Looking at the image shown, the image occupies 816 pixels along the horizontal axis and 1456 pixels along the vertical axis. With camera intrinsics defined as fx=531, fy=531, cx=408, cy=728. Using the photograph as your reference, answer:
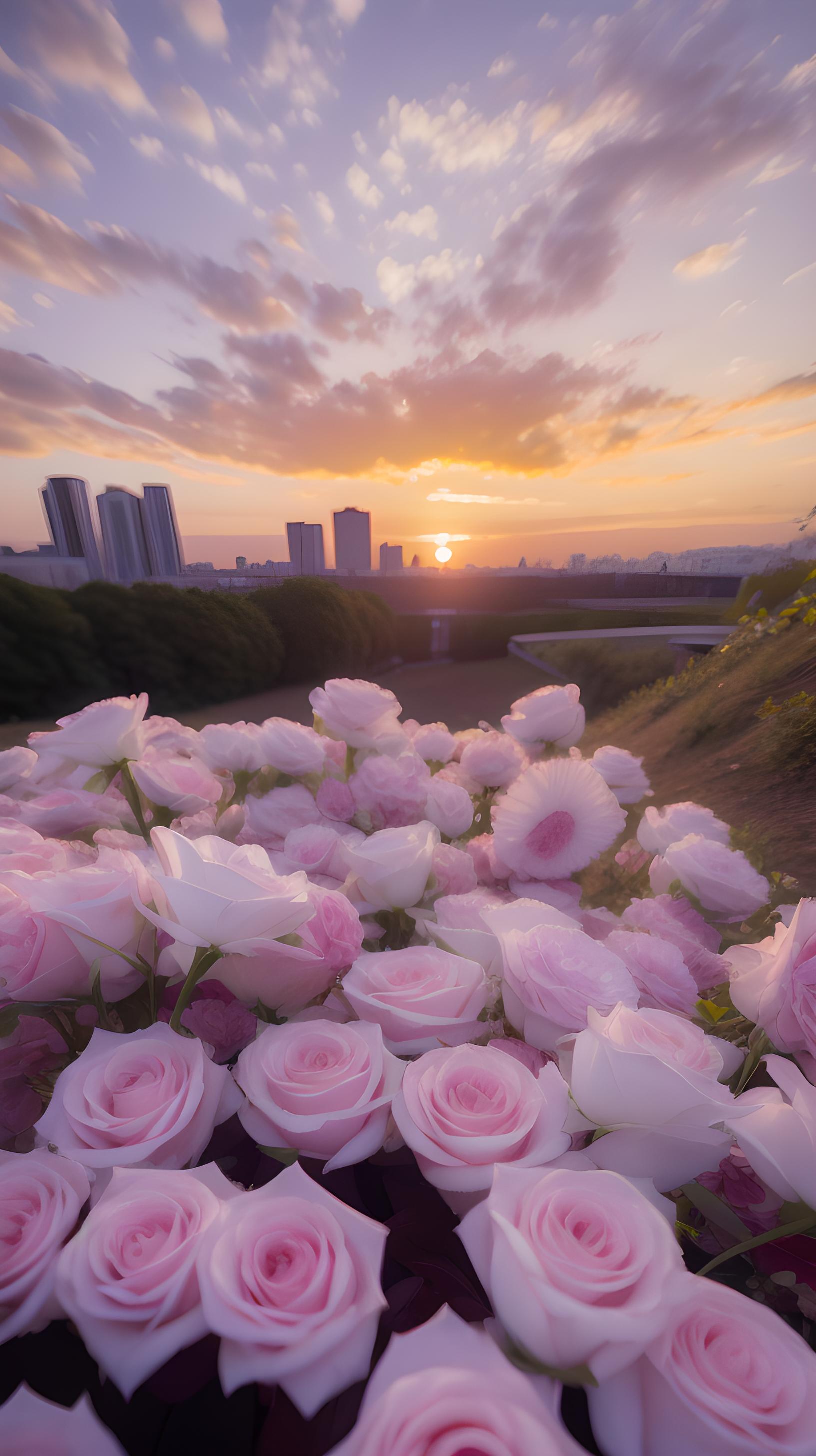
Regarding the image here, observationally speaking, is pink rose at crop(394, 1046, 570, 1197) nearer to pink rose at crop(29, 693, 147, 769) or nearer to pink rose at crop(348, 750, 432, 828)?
pink rose at crop(348, 750, 432, 828)

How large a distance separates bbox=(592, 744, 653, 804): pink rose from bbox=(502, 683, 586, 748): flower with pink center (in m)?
0.10

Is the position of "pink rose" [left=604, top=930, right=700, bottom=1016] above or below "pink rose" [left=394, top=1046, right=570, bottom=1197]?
below

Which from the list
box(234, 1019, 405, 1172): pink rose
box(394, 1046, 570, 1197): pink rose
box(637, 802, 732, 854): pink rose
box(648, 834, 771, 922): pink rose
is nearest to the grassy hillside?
box(637, 802, 732, 854): pink rose

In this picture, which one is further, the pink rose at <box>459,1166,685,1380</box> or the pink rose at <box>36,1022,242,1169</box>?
the pink rose at <box>36,1022,242,1169</box>

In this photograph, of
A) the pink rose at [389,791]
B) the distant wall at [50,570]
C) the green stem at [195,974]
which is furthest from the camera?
the distant wall at [50,570]

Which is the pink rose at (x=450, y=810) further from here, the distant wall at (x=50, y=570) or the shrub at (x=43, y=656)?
the distant wall at (x=50, y=570)

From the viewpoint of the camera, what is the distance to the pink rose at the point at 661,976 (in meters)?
0.78

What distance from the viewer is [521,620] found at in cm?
905

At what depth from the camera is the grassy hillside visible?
1618 mm

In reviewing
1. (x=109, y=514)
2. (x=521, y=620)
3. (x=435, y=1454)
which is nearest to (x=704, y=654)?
(x=521, y=620)

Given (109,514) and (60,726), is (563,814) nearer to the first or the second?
(60,726)

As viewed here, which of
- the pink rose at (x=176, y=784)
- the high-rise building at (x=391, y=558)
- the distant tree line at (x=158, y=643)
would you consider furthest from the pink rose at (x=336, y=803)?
the high-rise building at (x=391, y=558)

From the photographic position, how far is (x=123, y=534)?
690 cm

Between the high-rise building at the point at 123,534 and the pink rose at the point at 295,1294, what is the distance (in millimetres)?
7024
